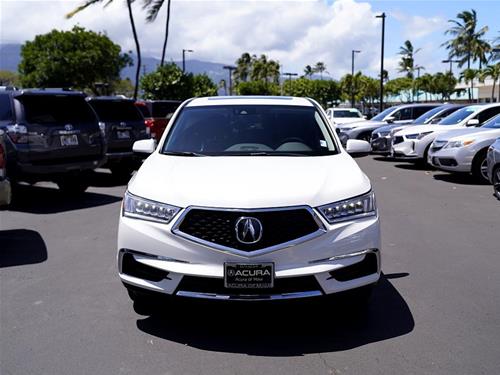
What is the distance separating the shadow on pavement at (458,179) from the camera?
12622mm

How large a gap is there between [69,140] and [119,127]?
3163mm

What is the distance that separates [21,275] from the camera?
5.84m

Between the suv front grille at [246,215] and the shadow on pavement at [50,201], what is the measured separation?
624 centimetres

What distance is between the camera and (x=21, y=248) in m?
7.00

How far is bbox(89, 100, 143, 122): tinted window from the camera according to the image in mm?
13470

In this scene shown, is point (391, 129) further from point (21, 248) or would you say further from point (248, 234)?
point (248, 234)

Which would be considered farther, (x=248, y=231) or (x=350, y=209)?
(x=350, y=209)

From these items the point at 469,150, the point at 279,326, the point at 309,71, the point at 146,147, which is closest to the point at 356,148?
the point at 146,147

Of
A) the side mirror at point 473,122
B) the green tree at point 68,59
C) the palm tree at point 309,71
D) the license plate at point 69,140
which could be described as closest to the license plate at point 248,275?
the license plate at point 69,140

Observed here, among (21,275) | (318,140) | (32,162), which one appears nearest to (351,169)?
(318,140)

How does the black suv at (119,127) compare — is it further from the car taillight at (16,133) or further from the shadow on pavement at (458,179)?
the shadow on pavement at (458,179)

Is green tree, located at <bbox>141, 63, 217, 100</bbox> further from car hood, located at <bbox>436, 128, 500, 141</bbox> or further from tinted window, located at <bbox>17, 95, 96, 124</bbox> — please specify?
tinted window, located at <bbox>17, 95, 96, 124</bbox>

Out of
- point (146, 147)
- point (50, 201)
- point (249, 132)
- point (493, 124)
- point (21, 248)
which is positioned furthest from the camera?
point (493, 124)

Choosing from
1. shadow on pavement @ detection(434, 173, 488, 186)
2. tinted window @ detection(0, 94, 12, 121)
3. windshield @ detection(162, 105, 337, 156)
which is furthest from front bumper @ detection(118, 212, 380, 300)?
shadow on pavement @ detection(434, 173, 488, 186)
